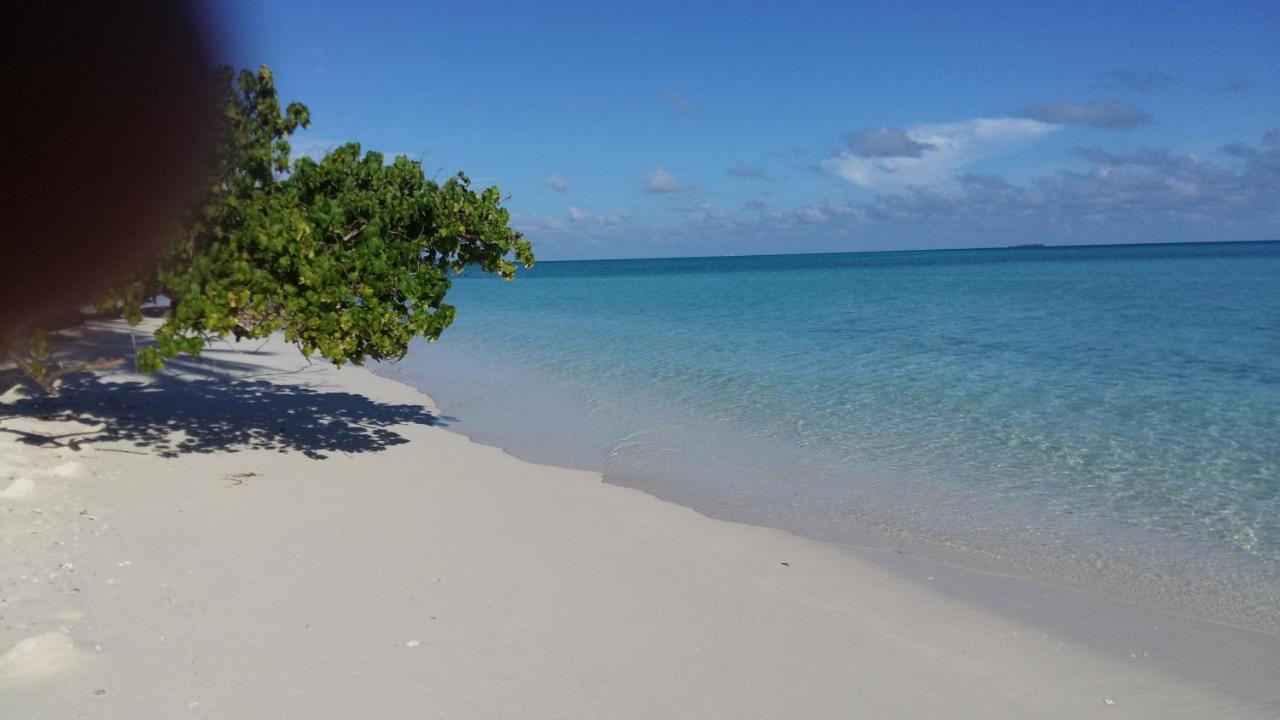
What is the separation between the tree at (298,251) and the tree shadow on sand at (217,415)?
226 cm

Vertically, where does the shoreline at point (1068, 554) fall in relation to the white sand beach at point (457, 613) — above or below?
below

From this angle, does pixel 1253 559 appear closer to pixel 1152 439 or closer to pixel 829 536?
pixel 829 536

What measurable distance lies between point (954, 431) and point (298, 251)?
8754mm

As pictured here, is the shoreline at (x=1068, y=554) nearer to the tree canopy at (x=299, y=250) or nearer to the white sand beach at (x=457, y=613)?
the white sand beach at (x=457, y=613)

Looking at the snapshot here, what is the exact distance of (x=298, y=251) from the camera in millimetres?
7430

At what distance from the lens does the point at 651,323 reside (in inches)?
1219

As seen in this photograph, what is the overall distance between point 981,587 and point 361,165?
23.0 ft

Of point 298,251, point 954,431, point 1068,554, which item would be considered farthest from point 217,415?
point 1068,554

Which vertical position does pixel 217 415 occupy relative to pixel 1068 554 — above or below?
above

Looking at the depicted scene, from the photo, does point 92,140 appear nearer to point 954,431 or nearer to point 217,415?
point 217,415

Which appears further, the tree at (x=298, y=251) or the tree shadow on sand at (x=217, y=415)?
the tree shadow on sand at (x=217, y=415)

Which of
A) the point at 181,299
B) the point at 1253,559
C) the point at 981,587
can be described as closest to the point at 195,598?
the point at 181,299

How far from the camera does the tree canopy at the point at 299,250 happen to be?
725cm

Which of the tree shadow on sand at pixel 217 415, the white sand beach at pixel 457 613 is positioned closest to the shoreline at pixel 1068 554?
the white sand beach at pixel 457 613
